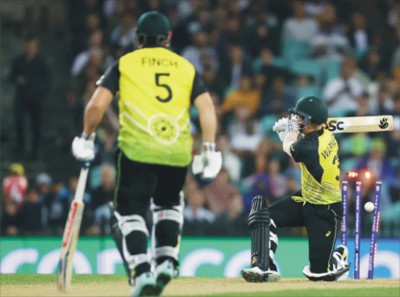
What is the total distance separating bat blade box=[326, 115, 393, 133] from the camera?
12008 mm

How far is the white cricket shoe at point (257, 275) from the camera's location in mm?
11273

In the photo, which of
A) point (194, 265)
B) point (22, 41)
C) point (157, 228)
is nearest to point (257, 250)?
point (157, 228)

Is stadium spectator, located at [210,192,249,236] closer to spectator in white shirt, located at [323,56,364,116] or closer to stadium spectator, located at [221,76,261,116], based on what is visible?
stadium spectator, located at [221,76,261,116]

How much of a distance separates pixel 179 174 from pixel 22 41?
12118 mm

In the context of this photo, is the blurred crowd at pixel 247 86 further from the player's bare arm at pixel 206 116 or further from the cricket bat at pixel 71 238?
the player's bare arm at pixel 206 116

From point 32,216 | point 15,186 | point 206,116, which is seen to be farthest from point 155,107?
point 15,186

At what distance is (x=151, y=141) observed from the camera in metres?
9.47

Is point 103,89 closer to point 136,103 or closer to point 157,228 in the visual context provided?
point 136,103

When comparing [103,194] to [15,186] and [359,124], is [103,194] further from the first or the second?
[359,124]

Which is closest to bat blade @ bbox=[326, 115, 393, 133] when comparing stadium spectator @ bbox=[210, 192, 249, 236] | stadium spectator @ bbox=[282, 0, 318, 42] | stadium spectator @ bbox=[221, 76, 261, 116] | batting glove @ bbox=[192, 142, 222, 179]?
batting glove @ bbox=[192, 142, 222, 179]

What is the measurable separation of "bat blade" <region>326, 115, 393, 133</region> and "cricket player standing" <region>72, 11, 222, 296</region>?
2.64 metres

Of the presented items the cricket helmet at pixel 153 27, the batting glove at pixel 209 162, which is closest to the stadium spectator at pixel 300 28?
the cricket helmet at pixel 153 27

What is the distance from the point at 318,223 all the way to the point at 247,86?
25.7 feet

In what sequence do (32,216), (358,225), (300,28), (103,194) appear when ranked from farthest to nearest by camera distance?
(300,28), (103,194), (32,216), (358,225)
